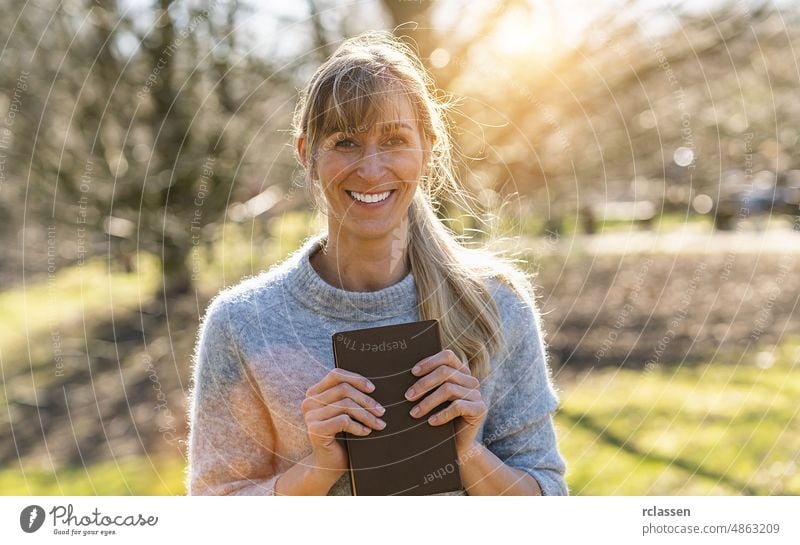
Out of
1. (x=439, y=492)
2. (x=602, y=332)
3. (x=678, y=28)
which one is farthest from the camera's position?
(x=602, y=332)

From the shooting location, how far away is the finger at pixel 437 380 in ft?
6.98

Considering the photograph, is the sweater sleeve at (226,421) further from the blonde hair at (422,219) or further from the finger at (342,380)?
the blonde hair at (422,219)

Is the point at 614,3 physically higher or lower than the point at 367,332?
higher

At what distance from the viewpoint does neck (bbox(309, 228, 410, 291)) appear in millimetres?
2459

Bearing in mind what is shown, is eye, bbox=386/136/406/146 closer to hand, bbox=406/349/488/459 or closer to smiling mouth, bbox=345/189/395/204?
smiling mouth, bbox=345/189/395/204

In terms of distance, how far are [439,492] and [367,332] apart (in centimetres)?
53

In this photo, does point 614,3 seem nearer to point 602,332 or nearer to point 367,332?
point 602,332

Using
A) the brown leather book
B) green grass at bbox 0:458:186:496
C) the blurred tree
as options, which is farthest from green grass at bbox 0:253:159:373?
the brown leather book

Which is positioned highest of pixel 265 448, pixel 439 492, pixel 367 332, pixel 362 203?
pixel 362 203

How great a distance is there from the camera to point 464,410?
2.14 metres

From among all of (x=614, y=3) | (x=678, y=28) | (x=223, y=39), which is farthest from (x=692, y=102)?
(x=223, y=39)

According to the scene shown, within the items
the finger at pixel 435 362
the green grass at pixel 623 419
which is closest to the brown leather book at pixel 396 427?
the finger at pixel 435 362

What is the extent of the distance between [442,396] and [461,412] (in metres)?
0.06

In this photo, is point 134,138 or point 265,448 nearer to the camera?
point 265,448
